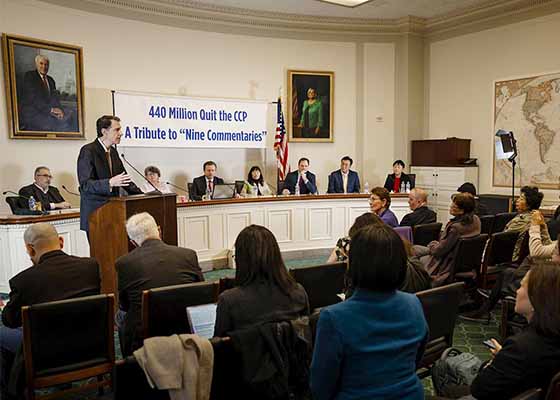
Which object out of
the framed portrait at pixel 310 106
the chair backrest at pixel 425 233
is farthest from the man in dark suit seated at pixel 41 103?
the chair backrest at pixel 425 233

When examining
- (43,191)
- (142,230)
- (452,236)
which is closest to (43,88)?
(43,191)

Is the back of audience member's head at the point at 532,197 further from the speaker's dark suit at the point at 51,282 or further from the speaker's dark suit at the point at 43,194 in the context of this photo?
the speaker's dark suit at the point at 43,194

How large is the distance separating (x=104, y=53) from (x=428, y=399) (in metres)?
6.92

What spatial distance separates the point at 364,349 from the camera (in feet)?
4.83

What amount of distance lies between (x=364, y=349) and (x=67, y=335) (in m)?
1.62

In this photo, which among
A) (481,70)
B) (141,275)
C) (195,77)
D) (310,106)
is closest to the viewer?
(141,275)

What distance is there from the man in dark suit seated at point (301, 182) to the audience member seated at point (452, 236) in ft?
13.5

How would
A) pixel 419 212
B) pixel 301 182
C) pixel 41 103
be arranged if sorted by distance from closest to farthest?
1. pixel 419 212
2. pixel 41 103
3. pixel 301 182

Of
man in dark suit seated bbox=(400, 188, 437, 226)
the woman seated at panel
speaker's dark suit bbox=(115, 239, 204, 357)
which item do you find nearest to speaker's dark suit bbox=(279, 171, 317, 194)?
the woman seated at panel

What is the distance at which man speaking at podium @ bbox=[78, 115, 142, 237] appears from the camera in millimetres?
3889

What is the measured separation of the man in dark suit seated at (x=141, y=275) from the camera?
9.34 feet

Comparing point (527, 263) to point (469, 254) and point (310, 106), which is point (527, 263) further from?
point (310, 106)

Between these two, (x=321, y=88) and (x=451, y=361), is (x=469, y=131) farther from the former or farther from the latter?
(x=451, y=361)

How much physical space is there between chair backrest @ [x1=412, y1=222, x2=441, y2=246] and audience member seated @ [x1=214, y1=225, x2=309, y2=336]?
298 centimetres
